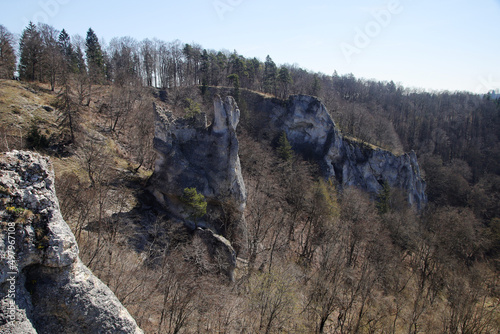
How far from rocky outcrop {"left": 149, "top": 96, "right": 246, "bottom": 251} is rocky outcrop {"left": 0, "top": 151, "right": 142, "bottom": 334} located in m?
18.2

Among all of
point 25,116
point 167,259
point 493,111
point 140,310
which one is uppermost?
point 493,111

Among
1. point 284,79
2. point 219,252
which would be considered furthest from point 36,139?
point 284,79

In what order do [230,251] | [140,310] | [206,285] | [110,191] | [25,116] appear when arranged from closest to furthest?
1. [140,310]
2. [206,285]
3. [230,251]
4. [110,191]
5. [25,116]

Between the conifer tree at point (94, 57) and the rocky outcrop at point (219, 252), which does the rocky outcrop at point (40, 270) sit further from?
the conifer tree at point (94, 57)

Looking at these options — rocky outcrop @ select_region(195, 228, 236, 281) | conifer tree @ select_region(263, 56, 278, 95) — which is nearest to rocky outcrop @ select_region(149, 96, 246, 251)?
rocky outcrop @ select_region(195, 228, 236, 281)

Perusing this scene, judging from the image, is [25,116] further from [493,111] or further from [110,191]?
[493,111]

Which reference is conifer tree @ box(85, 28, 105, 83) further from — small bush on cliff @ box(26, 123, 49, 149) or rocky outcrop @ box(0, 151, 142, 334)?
rocky outcrop @ box(0, 151, 142, 334)

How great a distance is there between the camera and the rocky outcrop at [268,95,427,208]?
1988 inches

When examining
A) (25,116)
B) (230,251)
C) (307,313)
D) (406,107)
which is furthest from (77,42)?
(406,107)

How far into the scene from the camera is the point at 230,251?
19953mm

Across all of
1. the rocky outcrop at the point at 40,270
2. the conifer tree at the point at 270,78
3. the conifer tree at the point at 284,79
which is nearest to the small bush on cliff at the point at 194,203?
the rocky outcrop at the point at 40,270

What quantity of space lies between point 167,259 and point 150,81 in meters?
53.7

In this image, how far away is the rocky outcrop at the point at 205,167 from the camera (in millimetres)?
23312

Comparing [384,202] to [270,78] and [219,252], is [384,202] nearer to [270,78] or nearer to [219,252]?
[219,252]
